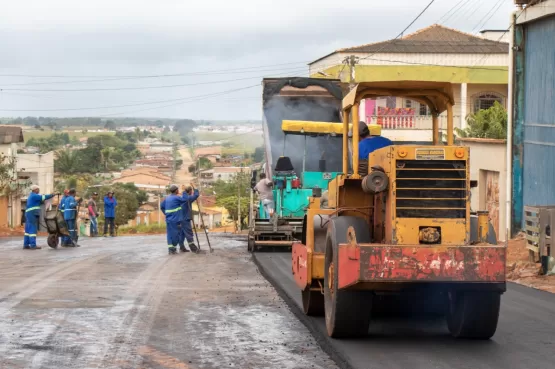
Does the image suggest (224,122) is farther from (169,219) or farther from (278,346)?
(278,346)

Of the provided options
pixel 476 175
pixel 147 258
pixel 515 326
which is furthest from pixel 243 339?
pixel 476 175

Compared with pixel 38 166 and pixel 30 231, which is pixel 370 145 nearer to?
pixel 30 231

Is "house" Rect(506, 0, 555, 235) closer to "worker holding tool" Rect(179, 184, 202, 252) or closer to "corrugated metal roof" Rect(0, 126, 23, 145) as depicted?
"worker holding tool" Rect(179, 184, 202, 252)

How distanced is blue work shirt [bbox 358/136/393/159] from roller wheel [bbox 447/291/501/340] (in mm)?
1596

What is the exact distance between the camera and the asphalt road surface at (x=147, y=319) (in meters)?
8.33

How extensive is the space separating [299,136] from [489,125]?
11.7 m

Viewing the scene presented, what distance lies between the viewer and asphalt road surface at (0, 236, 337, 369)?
27.3ft

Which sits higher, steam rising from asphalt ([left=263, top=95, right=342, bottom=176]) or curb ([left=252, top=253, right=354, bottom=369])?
steam rising from asphalt ([left=263, top=95, right=342, bottom=176])

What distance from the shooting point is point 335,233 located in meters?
9.08

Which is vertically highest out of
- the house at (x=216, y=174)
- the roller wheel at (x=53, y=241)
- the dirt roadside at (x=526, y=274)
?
the house at (x=216, y=174)

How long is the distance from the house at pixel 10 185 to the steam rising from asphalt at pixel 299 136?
60.3 ft

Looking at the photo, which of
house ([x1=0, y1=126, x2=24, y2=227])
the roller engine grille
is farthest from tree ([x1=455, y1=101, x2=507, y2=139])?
the roller engine grille

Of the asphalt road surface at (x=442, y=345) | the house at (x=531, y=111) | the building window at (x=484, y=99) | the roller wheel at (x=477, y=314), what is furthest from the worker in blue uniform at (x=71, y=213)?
the building window at (x=484, y=99)

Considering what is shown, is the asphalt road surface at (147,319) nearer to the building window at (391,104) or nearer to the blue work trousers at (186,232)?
the blue work trousers at (186,232)
